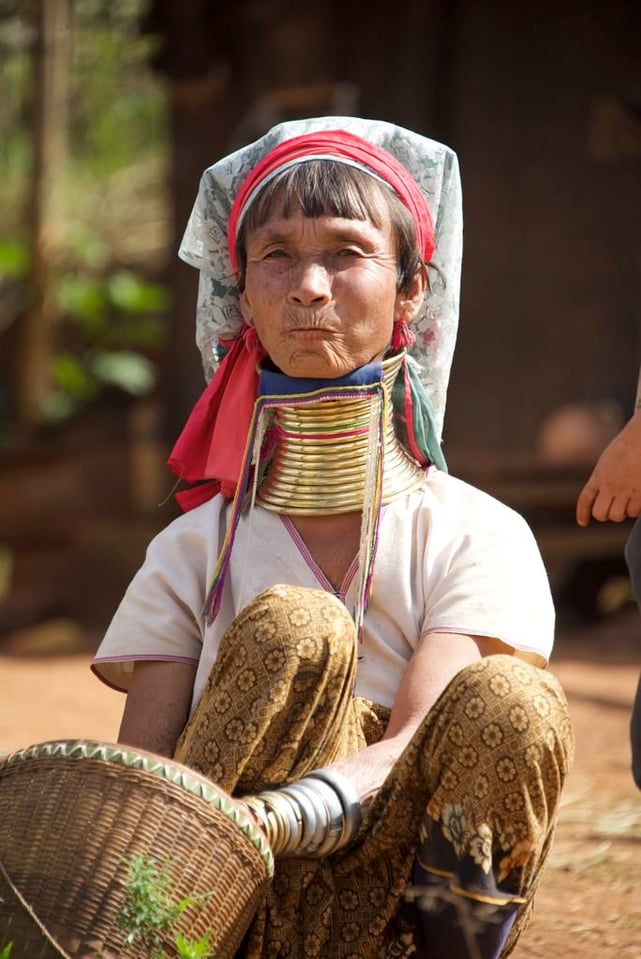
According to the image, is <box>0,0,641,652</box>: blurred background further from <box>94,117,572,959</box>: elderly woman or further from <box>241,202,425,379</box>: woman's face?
<box>241,202,425,379</box>: woman's face

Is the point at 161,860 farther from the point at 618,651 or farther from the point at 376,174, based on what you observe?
the point at 618,651

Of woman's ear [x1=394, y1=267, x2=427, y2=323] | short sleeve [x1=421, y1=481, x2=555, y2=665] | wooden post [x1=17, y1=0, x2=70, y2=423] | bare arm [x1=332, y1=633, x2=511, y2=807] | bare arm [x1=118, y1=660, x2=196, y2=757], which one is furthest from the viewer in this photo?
wooden post [x1=17, y1=0, x2=70, y2=423]

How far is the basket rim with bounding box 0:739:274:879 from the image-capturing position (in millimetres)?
2164

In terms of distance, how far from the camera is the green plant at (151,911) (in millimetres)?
2125

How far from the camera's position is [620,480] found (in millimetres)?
2859

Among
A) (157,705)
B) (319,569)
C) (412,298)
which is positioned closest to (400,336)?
(412,298)

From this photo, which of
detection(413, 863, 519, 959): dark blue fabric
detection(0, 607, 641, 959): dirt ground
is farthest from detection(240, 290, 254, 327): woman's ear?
detection(0, 607, 641, 959): dirt ground

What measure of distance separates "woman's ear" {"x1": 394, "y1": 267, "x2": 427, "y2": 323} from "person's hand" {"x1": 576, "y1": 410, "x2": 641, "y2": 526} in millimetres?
524

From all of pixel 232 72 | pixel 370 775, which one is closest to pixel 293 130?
pixel 370 775

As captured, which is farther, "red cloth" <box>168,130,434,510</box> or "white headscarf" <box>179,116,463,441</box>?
"white headscarf" <box>179,116,463,441</box>

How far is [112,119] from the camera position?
17.0m

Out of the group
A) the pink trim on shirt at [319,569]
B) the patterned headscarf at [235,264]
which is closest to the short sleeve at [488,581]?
the pink trim on shirt at [319,569]

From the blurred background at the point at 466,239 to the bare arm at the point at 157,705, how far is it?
584 centimetres

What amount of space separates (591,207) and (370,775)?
7.25 metres
